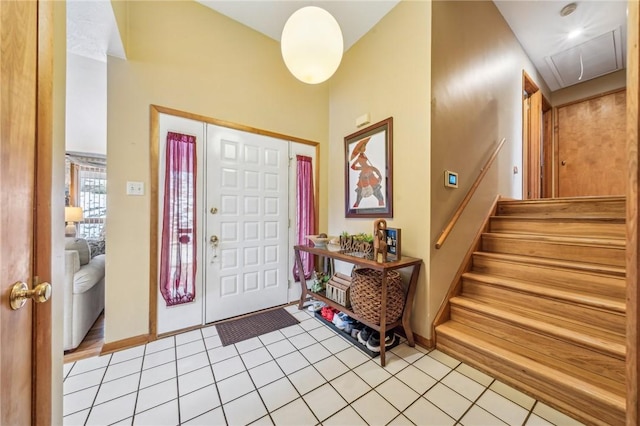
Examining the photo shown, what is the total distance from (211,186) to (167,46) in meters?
1.34

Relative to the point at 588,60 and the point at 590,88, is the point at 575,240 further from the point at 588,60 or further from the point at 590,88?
the point at 590,88

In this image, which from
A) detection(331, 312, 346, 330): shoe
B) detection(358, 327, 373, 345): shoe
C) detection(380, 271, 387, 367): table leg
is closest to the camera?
detection(380, 271, 387, 367): table leg

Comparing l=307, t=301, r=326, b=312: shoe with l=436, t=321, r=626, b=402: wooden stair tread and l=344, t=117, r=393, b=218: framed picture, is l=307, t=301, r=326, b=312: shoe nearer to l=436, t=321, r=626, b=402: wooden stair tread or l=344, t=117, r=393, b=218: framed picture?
l=344, t=117, r=393, b=218: framed picture

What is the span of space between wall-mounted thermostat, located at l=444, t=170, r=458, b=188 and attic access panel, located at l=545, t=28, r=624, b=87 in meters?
3.19

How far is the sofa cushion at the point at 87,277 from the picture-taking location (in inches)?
80.5

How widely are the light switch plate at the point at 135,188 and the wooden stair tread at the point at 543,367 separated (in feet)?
9.13

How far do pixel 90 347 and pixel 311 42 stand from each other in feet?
9.64

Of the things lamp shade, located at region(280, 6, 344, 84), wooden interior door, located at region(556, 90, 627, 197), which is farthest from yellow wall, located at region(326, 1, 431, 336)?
wooden interior door, located at region(556, 90, 627, 197)

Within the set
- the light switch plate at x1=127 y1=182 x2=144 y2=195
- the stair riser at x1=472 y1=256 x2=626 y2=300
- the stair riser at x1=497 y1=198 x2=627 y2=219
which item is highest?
the light switch plate at x1=127 y1=182 x2=144 y2=195

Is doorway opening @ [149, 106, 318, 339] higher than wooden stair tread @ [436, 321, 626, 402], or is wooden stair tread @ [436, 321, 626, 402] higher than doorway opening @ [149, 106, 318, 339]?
doorway opening @ [149, 106, 318, 339]

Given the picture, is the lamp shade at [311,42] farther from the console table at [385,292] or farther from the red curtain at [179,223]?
the console table at [385,292]

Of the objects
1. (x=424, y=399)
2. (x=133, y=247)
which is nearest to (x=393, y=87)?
(x=424, y=399)

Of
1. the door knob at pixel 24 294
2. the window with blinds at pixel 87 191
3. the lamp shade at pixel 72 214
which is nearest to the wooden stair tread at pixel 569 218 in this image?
the door knob at pixel 24 294

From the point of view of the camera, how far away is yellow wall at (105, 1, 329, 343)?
1.97 meters
